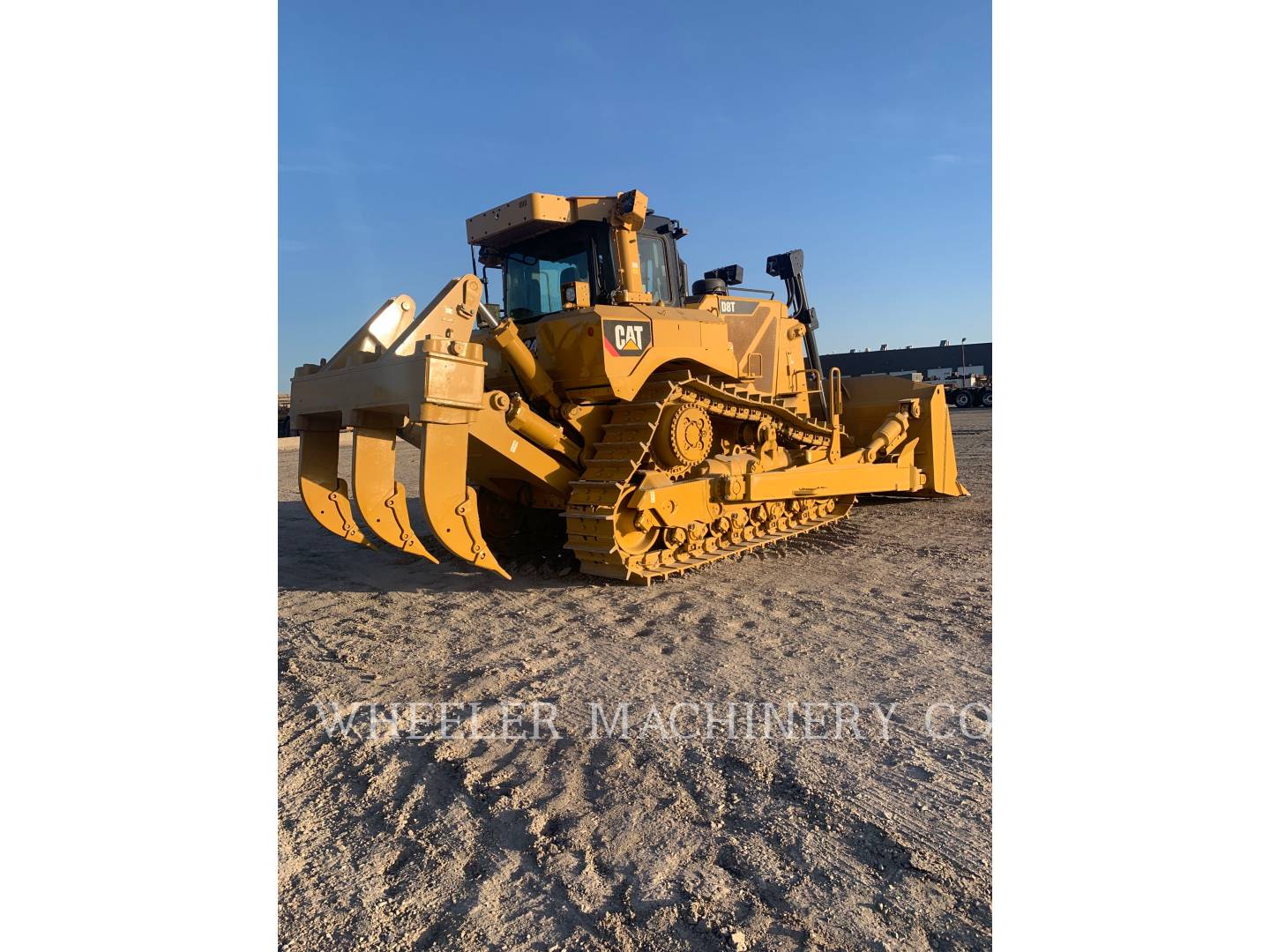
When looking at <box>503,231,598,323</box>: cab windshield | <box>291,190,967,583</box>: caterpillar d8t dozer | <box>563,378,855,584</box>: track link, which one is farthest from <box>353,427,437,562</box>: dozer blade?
<box>503,231,598,323</box>: cab windshield

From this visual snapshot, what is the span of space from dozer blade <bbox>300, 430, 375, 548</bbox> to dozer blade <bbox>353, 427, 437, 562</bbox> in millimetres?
445

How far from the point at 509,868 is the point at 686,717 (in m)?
1.16

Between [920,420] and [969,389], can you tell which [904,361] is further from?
[920,420]

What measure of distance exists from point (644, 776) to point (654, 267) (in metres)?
4.61

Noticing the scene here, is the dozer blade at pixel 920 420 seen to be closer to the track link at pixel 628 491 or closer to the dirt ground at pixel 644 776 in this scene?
the track link at pixel 628 491

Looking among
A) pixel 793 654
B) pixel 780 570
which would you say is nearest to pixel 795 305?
pixel 780 570

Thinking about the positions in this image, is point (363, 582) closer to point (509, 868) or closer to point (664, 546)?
point (664, 546)

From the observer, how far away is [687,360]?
5.91 m

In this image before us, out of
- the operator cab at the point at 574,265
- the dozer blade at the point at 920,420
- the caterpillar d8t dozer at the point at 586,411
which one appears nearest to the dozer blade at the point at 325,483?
the caterpillar d8t dozer at the point at 586,411

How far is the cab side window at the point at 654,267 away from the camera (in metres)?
6.02

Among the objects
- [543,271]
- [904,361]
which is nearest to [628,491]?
[543,271]

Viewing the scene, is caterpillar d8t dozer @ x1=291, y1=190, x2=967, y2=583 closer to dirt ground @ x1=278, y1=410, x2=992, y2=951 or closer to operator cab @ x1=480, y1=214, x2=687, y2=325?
operator cab @ x1=480, y1=214, x2=687, y2=325

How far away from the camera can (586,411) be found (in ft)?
18.0

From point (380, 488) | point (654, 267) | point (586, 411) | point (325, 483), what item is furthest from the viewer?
point (654, 267)
